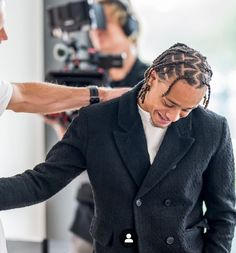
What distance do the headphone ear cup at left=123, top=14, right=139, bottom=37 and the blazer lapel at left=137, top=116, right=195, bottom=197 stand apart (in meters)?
1.28

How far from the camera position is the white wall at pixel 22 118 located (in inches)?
104

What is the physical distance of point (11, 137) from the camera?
272 cm

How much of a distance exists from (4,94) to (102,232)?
0.44 m

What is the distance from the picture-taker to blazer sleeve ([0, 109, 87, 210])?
47.6 inches

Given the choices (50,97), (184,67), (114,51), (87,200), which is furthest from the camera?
(114,51)

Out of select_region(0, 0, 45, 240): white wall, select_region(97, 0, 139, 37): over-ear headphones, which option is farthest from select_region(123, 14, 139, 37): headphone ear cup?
A: select_region(0, 0, 45, 240): white wall

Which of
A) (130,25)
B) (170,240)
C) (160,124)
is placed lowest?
(170,240)

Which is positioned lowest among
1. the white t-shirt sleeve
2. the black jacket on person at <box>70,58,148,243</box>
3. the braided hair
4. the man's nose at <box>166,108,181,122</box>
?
the black jacket on person at <box>70,58,148,243</box>

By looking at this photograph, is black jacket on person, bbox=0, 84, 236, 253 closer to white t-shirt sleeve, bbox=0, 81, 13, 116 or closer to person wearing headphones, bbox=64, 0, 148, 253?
white t-shirt sleeve, bbox=0, 81, 13, 116

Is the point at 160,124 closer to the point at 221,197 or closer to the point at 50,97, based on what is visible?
the point at 221,197

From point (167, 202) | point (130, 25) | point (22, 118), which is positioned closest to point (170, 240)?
point (167, 202)

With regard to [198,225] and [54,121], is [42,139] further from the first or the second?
[198,225]

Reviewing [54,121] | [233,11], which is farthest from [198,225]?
[233,11]

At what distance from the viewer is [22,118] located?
284cm
